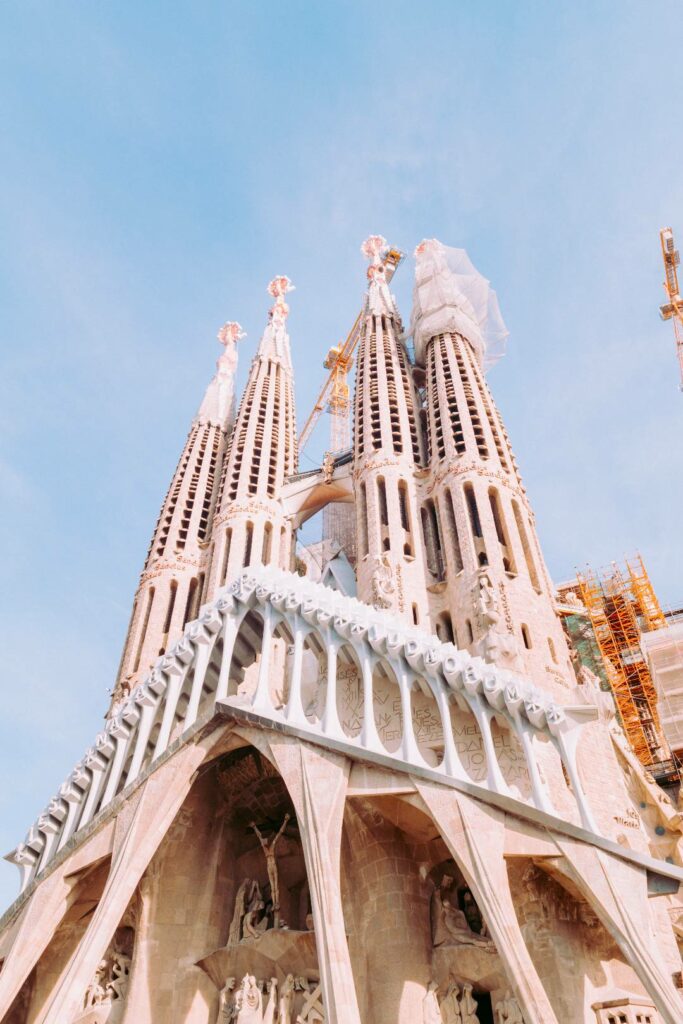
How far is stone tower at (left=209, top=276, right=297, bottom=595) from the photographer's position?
24734 millimetres

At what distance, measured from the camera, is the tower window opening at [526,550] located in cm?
1906

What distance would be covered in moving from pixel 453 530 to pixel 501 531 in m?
1.20

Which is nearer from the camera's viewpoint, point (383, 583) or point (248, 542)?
point (383, 583)

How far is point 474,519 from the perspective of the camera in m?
20.5

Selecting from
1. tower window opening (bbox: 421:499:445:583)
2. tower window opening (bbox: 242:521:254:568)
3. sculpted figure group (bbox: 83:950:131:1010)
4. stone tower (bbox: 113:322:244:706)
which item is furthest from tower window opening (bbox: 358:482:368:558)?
sculpted figure group (bbox: 83:950:131:1010)

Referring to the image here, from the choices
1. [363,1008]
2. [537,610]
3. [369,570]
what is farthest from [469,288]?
[363,1008]

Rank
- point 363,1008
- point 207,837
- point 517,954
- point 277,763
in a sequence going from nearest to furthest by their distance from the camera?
point 517,954 < point 363,1008 < point 277,763 < point 207,837

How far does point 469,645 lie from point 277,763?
218 inches

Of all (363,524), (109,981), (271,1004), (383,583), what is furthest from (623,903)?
(363,524)

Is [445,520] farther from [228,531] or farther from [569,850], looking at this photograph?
[569,850]

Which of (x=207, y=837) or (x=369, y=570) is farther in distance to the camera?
(x=369, y=570)

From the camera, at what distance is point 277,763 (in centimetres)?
1380

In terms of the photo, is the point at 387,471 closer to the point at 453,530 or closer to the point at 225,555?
the point at 453,530

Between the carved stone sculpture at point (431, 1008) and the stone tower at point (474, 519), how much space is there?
227 inches
